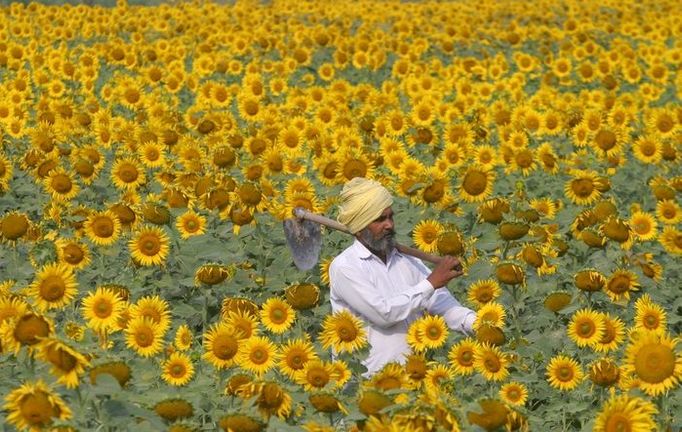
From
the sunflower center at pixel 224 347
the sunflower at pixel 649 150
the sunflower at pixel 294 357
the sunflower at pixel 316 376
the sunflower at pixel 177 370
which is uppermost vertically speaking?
the sunflower at pixel 316 376

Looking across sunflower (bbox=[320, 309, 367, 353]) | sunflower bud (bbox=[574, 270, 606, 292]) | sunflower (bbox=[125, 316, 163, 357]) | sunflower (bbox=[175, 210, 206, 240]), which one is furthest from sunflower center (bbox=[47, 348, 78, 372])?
sunflower (bbox=[175, 210, 206, 240])

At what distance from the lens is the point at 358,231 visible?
5.82 meters

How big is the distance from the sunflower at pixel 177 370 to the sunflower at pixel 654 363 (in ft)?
6.22

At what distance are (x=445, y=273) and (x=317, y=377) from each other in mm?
1210

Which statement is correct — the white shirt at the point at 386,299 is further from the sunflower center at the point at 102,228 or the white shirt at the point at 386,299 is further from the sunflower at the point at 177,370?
the sunflower center at the point at 102,228

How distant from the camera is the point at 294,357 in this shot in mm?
4922

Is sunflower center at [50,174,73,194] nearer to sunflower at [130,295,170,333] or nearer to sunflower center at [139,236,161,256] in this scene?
sunflower center at [139,236,161,256]

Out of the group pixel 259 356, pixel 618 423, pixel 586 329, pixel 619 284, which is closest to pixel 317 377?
pixel 259 356

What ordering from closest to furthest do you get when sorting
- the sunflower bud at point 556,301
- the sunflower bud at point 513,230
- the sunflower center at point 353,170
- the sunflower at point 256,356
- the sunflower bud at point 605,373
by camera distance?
1. the sunflower bud at point 605,373
2. the sunflower at point 256,356
3. the sunflower bud at point 556,301
4. the sunflower bud at point 513,230
5. the sunflower center at point 353,170

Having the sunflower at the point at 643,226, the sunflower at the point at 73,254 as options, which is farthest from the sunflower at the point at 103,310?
the sunflower at the point at 643,226

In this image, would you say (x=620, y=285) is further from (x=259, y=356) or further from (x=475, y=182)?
(x=259, y=356)

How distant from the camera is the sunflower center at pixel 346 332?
521 cm

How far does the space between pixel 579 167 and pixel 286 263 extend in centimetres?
384

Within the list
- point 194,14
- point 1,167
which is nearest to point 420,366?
point 1,167
